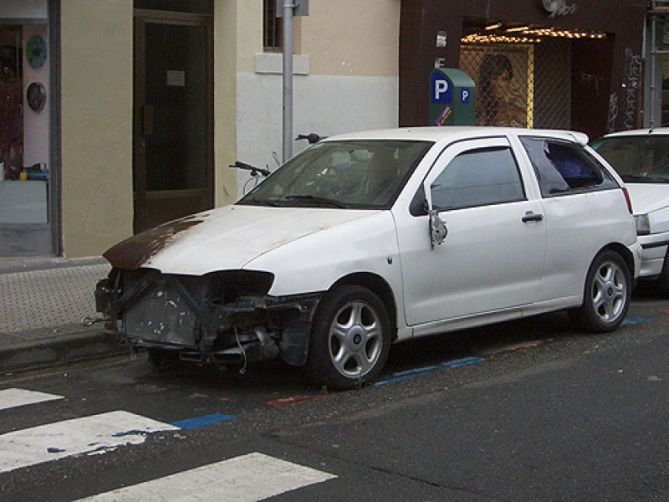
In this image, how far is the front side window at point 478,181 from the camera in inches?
321

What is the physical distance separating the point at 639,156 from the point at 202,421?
6.99m

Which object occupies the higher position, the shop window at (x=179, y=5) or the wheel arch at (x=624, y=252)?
the shop window at (x=179, y=5)

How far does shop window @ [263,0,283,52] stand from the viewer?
45.7 feet

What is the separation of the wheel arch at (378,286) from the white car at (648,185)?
3.77 metres

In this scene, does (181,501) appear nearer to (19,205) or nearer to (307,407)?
(307,407)

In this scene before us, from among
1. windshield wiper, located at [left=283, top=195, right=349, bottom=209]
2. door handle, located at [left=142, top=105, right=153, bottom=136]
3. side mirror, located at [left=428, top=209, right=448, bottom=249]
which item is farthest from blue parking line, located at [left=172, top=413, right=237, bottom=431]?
door handle, located at [left=142, top=105, right=153, bottom=136]

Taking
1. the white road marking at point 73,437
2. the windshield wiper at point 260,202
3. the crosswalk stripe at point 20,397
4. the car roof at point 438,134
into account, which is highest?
the car roof at point 438,134

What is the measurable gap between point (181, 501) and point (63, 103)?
7558mm

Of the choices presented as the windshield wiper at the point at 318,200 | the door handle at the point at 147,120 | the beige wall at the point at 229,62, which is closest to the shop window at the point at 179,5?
the beige wall at the point at 229,62

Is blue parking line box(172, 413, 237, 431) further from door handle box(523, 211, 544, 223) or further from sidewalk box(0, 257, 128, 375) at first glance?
door handle box(523, 211, 544, 223)

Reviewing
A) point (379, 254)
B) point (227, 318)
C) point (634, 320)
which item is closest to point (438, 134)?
point (379, 254)

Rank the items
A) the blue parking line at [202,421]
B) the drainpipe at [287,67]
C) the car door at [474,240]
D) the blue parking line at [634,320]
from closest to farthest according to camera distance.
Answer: the blue parking line at [202,421] < the car door at [474,240] < the blue parking line at [634,320] < the drainpipe at [287,67]

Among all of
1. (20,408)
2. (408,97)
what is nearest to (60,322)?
(20,408)

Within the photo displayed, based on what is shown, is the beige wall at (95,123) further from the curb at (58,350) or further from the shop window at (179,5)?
the curb at (58,350)
